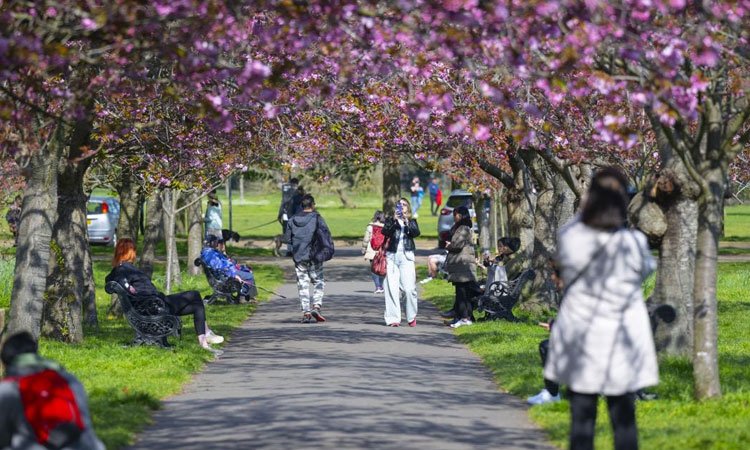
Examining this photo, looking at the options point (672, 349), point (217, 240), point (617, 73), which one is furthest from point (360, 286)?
point (617, 73)

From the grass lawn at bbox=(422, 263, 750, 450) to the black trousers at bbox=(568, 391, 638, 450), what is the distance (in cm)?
158

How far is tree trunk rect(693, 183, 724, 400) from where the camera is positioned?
436 inches

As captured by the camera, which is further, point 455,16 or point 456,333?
point 456,333

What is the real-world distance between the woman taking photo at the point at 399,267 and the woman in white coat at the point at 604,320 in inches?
491

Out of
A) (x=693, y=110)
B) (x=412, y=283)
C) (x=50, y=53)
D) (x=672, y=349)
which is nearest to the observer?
(x=50, y=53)

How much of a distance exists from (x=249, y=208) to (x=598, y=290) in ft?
252

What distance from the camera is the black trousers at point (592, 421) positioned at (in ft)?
24.9

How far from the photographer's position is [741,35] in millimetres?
9648

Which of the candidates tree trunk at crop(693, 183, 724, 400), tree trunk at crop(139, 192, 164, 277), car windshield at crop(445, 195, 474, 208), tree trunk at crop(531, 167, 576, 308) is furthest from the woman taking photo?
car windshield at crop(445, 195, 474, 208)

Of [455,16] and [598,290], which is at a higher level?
[455,16]

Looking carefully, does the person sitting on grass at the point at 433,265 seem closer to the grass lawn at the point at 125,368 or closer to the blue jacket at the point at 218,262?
the blue jacket at the point at 218,262

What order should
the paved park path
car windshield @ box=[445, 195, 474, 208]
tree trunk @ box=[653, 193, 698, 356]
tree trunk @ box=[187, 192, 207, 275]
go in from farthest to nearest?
car windshield @ box=[445, 195, 474, 208] → tree trunk @ box=[187, 192, 207, 275] → tree trunk @ box=[653, 193, 698, 356] → the paved park path

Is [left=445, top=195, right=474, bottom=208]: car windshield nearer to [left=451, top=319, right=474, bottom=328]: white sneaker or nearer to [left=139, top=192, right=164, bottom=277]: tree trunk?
[left=139, top=192, right=164, bottom=277]: tree trunk

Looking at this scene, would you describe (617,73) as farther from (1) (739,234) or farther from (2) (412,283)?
(1) (739,234)
